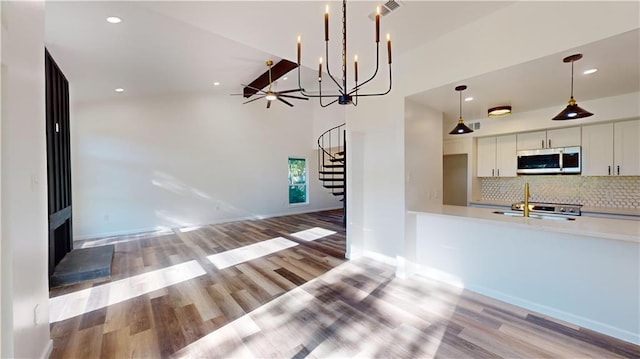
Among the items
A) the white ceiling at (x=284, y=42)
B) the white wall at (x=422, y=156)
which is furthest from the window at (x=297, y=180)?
the white wall at (x=422, y=156)

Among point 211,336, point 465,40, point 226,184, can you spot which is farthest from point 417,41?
point 226,184

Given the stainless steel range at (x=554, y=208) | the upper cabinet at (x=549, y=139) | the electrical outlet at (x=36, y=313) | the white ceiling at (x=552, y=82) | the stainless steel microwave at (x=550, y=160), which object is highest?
the white ceiling at (x=552, y=82)

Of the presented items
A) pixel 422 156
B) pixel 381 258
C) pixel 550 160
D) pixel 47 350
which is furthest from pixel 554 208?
pixel 47 350

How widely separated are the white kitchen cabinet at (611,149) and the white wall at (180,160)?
248 inches

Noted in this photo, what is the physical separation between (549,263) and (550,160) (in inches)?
97.6

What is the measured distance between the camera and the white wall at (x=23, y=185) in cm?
141

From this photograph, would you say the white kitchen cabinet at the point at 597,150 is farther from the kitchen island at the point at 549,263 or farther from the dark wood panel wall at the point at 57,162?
the dark wood panel wall at the point at 57,162

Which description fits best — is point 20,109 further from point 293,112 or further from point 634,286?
point 293,112

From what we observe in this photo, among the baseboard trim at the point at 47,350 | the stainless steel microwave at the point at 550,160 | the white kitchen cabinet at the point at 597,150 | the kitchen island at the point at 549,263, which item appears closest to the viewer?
the baseboard trim at the point at 47,350

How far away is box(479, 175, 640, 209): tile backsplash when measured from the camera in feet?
12.6

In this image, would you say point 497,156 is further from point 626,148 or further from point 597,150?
point 626,148

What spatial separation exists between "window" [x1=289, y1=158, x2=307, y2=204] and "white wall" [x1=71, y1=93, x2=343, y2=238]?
0.29 m

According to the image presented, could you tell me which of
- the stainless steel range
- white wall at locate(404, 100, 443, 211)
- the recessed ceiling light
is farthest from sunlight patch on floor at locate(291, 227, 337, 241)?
the recessed ceiling light

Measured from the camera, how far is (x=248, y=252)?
185 inches
